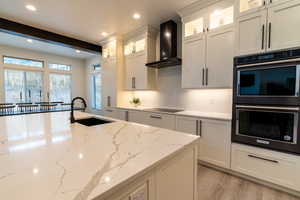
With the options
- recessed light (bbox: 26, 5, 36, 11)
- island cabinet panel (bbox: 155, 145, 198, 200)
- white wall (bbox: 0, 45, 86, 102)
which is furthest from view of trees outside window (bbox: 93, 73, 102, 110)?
island cabinet panel (bbox: 155, 145, 198, 200)

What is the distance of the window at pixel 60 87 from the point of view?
6.17 meters

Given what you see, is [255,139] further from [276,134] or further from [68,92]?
[68,92]

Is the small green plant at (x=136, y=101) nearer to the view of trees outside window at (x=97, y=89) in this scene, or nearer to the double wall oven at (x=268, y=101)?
the double wall oven at (x=268, y=101)

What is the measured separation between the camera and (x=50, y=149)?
0.96m

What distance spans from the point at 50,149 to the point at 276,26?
2.71 m

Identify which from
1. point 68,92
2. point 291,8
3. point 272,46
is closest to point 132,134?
point 272,46

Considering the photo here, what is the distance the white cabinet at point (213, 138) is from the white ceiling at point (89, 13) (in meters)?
2.15

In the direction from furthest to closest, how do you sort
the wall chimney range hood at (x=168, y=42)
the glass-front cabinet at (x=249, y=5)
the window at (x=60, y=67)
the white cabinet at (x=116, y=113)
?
the window at (x=60, y=67) → the white cabinet at (x=116, y=113) → the wall chimney range hood at (x=168, y=42) → the glass-front cabinet at (x=249, y=5)

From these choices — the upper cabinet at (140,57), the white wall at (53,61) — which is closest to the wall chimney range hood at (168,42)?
the upper cabinet at (140,57)

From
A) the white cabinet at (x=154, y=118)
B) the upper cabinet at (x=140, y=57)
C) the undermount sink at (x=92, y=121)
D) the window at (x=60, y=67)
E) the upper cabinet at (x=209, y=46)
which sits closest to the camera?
the undermount sink at (x=92, y=121)

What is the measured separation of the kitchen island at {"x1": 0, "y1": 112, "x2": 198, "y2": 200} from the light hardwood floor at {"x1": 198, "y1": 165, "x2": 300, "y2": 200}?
872mm

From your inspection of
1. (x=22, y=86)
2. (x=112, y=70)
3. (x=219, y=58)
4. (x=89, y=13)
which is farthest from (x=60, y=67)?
(x=219, y=58)

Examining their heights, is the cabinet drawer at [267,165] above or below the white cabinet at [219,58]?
below

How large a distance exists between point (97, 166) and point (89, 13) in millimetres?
3190
